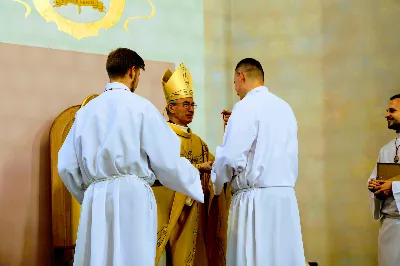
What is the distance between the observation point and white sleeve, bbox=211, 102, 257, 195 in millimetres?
3699

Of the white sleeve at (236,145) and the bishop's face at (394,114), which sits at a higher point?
the bishop's face at (394,114)

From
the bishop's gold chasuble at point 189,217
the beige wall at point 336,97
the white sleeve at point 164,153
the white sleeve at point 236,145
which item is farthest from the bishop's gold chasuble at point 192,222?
the beige wall at point 336,97

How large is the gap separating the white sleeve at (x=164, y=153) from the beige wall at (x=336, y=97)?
2.61 m

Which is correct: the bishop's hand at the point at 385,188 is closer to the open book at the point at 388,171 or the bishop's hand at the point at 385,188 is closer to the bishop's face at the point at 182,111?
the open book at the point at 388,171

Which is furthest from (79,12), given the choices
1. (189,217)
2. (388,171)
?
(388,171)

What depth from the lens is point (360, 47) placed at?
5664mm

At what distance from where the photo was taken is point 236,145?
3.70m

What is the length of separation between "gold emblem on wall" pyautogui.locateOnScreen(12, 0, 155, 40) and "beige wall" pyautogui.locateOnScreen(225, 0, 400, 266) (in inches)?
61.5

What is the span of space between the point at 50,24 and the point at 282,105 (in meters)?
2.32

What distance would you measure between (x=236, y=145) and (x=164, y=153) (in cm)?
58

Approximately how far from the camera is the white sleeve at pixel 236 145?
3699 mm

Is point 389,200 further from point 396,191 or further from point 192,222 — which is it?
point 192,222

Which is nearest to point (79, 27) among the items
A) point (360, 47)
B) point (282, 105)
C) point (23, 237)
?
point (23, 237)

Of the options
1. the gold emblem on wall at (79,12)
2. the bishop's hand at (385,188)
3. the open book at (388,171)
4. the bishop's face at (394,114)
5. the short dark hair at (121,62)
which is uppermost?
the gold emblem on wall at (79,12)
